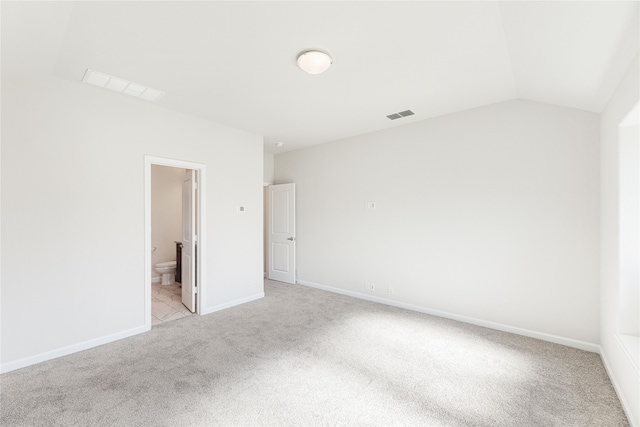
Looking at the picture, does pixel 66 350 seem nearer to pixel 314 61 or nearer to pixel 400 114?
pixel 314 61

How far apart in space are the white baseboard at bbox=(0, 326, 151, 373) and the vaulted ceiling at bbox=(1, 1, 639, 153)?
2612mm

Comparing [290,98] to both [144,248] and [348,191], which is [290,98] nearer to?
[348,191]

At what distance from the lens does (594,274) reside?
287 centimetres

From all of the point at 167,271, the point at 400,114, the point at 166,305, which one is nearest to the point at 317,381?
the point at 166,305

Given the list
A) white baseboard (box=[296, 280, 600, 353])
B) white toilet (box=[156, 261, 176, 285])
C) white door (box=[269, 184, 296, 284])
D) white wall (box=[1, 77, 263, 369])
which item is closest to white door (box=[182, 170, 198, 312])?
white wall (box=[1, 77, 263, 369])

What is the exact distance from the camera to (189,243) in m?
4.11

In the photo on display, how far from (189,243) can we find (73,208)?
→ 4.88 feet

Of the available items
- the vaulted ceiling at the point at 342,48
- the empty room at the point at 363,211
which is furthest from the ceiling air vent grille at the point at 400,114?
the vaulted ceiling at the point at 342,48

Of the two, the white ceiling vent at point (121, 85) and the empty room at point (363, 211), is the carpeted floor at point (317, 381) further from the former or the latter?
the white ceiling vent at point (121, 85)

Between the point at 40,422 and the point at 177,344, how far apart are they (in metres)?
1.20

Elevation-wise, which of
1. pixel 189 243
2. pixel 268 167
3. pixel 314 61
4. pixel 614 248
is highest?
pixel 314 61

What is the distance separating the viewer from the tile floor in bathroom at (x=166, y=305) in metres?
3.82

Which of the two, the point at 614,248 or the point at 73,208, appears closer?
the point at 614,248

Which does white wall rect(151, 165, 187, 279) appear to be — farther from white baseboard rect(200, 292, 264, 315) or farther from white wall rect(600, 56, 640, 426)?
white wall rect(600, 56, 640, 426)
